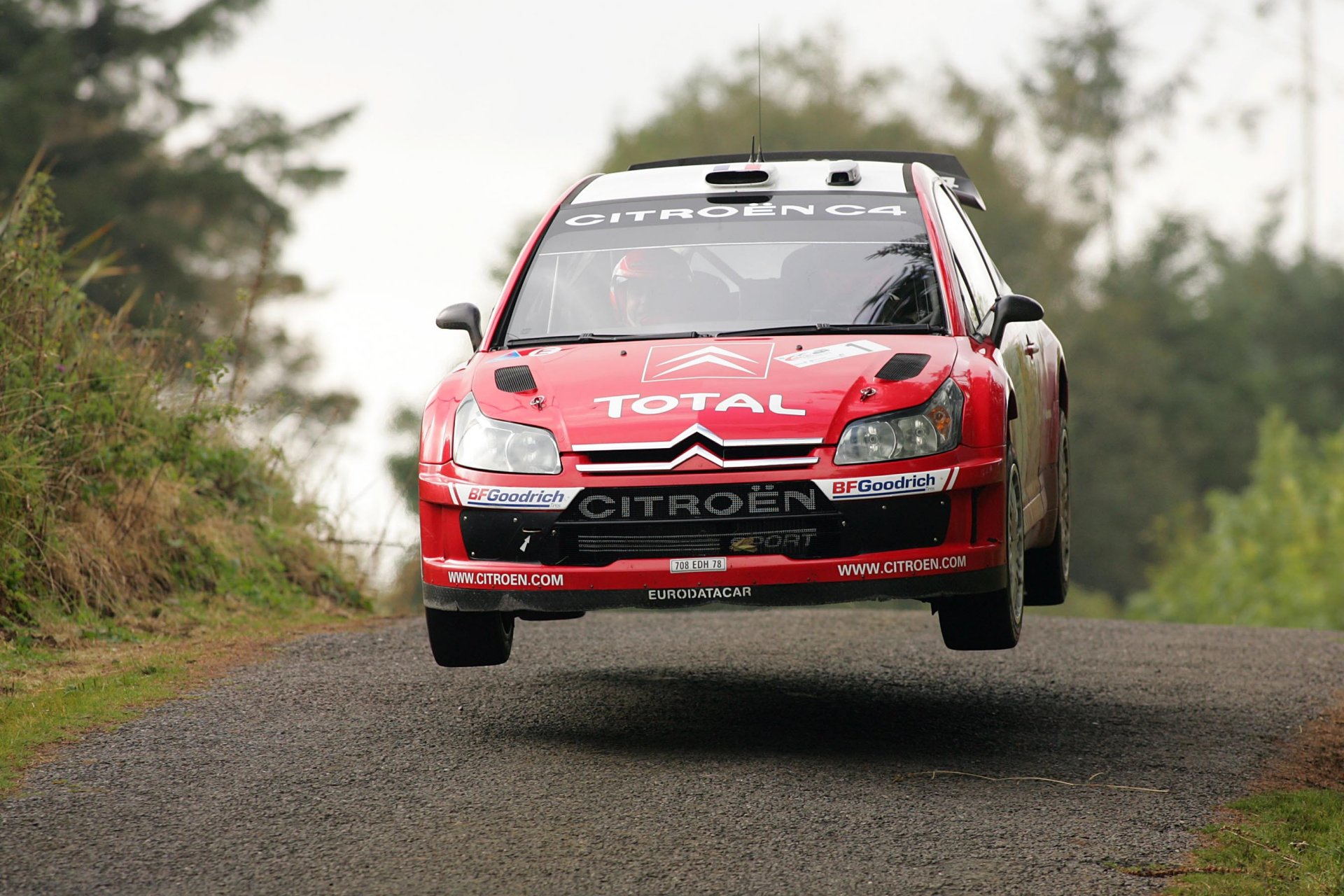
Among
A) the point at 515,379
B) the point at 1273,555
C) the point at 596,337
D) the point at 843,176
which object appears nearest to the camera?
the point at 515,379

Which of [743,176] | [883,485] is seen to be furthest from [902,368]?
[743,176]

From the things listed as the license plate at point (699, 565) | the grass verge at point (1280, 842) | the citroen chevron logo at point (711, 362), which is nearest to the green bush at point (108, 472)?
the citroen chevron logo at point (711, 362)

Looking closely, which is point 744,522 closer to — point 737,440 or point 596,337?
point 737,440

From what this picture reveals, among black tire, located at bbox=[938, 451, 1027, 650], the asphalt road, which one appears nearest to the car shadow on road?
the asphalt road

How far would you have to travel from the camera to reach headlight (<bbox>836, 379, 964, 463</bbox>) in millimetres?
5828

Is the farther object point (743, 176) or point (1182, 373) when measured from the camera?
point (1182, 373)

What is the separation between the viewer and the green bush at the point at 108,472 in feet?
30.1

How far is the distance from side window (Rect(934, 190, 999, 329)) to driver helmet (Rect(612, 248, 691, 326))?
3.69 ft

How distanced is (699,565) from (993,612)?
1114 millimetres

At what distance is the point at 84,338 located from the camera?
34.3 ft

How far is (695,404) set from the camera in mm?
5891

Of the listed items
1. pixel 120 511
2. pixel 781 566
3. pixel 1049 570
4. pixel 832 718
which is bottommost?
pixel 832 718

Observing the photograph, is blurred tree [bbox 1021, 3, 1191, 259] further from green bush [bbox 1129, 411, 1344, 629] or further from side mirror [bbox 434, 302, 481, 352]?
side mirror [bbox 434, 302, 481, 352]

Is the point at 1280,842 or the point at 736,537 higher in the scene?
the point at 736,537
